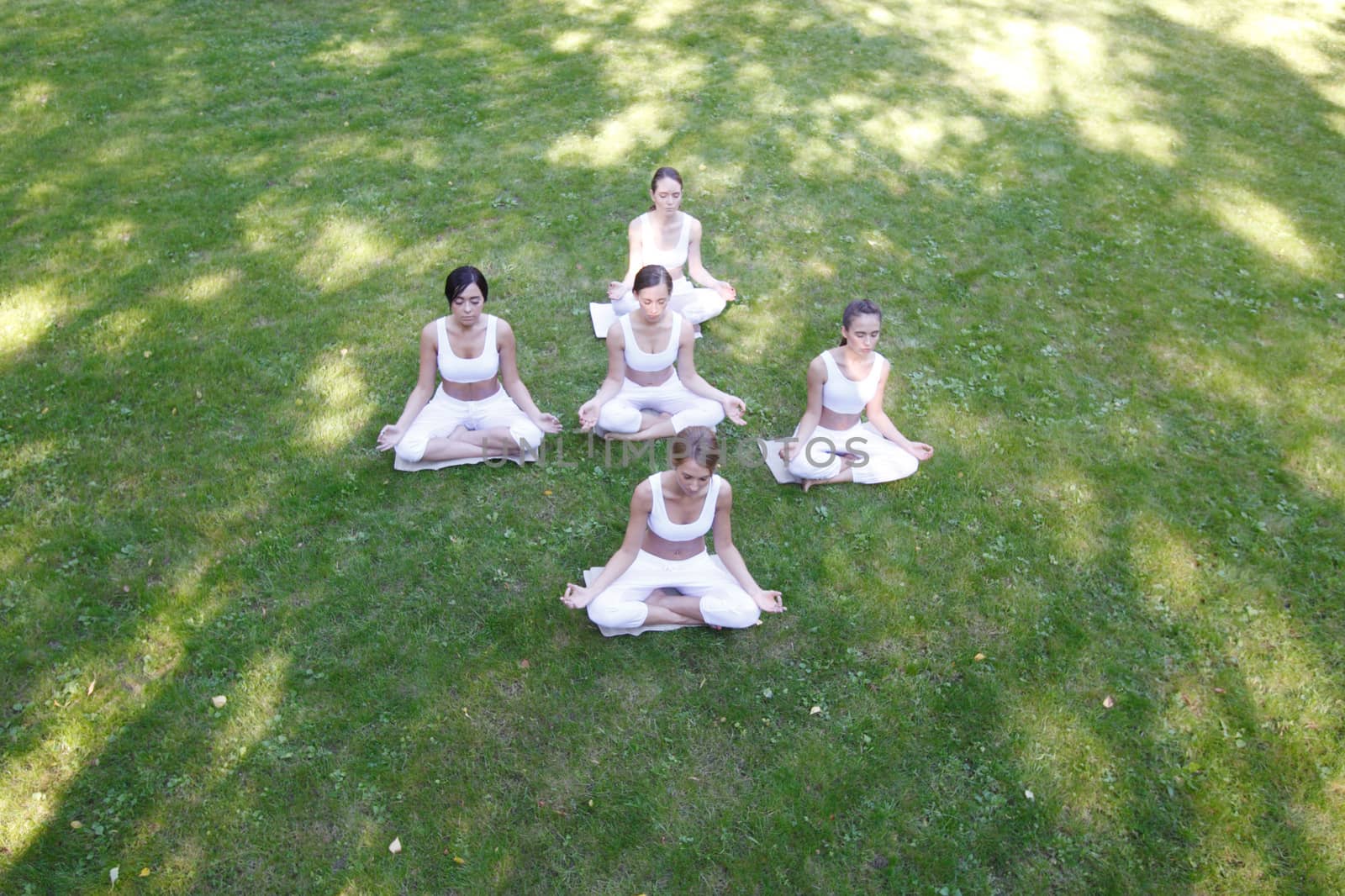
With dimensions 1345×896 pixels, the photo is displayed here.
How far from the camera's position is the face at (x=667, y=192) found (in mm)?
7863

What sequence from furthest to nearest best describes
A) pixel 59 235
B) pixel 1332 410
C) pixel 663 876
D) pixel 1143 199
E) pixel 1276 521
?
pixel 1143 199 < pixel 59 235 < pixel 1332 410 < pixel 1276 521 < pixel 663 876

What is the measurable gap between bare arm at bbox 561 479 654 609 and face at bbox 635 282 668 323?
1.82 meters

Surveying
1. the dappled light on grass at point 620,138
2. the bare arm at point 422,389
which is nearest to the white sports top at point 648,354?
the bare arm at point 422,389

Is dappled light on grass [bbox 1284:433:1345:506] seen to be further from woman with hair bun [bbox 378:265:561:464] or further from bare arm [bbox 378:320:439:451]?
bare arm [bbox 378:320:439:451]

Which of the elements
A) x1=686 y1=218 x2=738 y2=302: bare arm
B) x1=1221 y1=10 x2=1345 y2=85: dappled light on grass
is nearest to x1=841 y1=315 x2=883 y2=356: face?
x1=686 y1=218 x2=738 y2=302: bare arm

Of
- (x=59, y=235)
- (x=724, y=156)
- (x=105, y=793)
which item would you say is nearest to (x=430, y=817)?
(x=105, y=793)

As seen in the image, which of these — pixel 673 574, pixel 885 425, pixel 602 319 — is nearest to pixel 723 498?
pixel 673 574

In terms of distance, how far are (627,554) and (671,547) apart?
11.6 inches

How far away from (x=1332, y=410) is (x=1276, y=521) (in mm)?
1938

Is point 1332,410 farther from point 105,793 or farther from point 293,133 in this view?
point 293,133

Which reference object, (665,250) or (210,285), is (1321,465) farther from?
(210,285)

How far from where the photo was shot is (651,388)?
23.2 feet

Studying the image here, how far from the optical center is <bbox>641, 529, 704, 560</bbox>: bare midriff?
541 cm

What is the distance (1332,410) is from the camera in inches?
298
